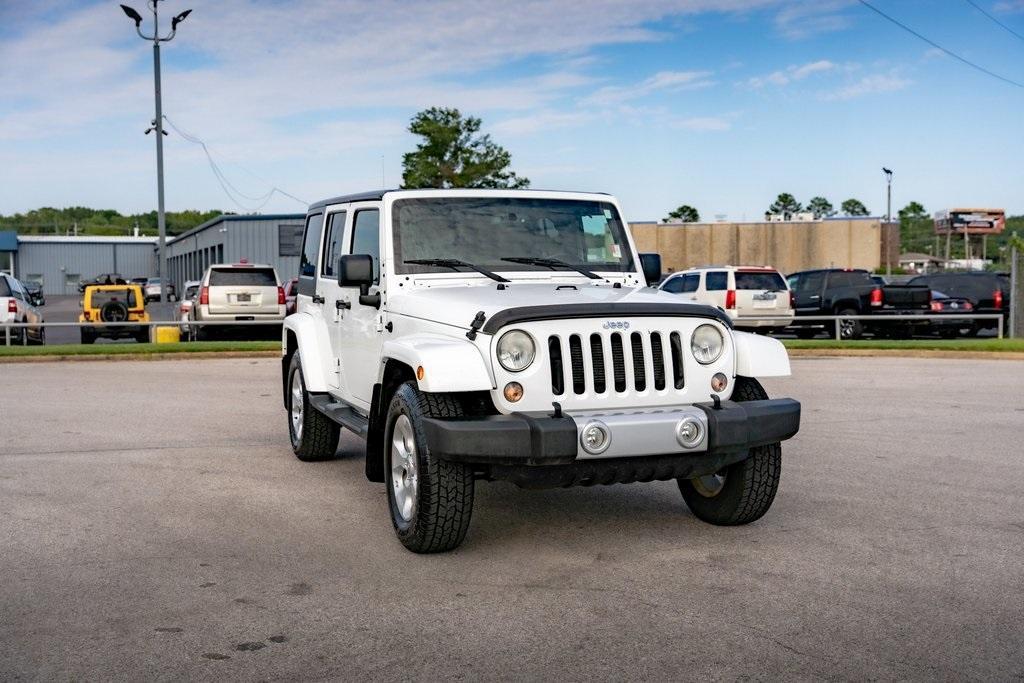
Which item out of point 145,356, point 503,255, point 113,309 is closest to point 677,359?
point 503,255

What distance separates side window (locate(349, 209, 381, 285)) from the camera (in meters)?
7.46

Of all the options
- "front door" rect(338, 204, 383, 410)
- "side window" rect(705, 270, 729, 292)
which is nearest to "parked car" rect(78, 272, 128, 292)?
"side window" rect(705, 270, 729, 292)

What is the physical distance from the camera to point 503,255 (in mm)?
7301

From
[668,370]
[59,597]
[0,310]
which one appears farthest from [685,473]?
[0,310]

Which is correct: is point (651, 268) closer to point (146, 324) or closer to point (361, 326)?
point (361, 326)

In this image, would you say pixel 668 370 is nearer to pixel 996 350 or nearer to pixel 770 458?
pixel 770 458

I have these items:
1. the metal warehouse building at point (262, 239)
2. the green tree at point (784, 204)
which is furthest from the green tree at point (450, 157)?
the green tree at point (784, 204)

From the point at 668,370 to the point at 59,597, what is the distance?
3197mm

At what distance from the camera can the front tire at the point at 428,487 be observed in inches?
227

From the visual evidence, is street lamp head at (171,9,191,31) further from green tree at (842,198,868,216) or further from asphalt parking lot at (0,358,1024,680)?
green tree at (842,198,868,216)

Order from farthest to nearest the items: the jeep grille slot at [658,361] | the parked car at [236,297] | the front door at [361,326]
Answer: the parked car at [236,297], the front door at [361,326], the jeep grille slot at [658,361]

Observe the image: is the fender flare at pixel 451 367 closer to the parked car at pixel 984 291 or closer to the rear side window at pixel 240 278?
the rear side window at pixel 240 278

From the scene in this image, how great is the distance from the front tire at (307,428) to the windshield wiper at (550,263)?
7.81ft

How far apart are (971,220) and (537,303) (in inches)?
4654
